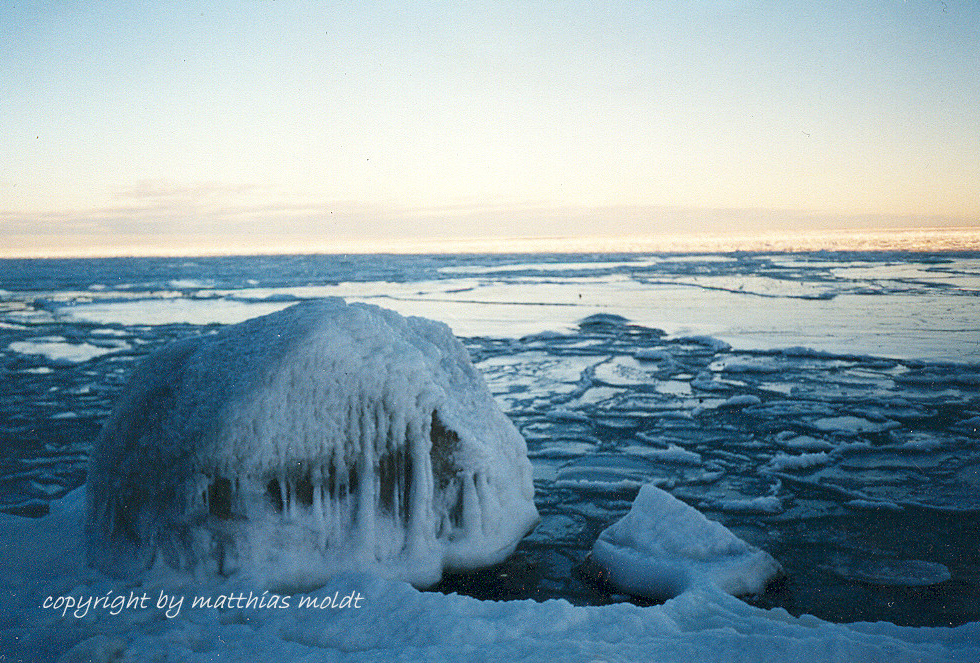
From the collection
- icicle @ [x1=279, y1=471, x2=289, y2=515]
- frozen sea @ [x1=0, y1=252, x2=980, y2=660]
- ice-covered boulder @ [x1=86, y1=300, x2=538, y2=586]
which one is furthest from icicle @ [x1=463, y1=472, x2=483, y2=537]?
icicle @ [x1=279, y1=471, x2=289, y2=515]

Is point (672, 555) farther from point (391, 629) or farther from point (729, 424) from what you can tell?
point (729, 424)

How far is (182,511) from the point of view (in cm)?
259

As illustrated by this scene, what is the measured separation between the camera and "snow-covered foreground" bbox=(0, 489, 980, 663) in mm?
1985

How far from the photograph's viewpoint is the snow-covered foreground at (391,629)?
199cm

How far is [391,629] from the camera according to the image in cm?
220

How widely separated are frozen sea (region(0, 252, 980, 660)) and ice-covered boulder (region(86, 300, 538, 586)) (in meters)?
0.33

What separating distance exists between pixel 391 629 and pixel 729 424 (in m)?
3.42

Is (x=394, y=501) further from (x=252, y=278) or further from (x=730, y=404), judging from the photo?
(x=252, y=278)

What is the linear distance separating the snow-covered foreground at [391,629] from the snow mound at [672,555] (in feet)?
0.57

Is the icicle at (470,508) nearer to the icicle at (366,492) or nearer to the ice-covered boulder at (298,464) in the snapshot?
the ice-covered boulder at (298,464)

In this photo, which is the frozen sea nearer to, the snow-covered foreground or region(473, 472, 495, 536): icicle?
region(473, 472, 495, 536): icicle

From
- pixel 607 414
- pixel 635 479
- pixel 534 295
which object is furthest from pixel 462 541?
pixel 534 295

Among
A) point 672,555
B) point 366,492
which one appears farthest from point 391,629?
point 672,555

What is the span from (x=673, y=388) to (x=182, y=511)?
14.8ft
